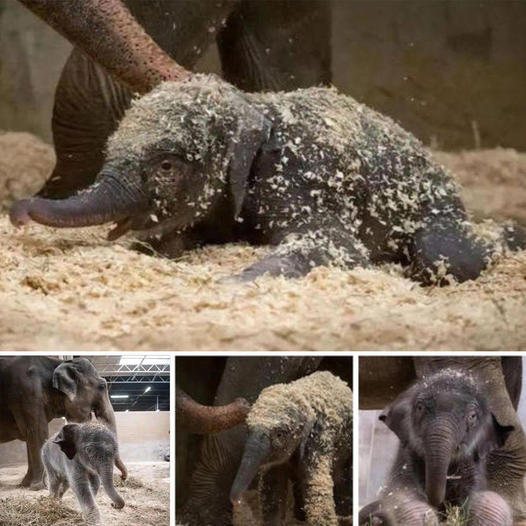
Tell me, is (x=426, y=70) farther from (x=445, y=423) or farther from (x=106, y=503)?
(x=106, y=503)

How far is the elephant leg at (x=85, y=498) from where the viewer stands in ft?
7.37

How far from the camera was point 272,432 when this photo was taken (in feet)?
7.50

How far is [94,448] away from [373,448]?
1.77ft

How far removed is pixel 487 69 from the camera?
96.8 inches

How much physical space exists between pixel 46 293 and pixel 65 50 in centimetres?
57

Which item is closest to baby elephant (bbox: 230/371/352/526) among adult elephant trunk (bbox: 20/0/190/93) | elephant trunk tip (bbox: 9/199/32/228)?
elephant trunk tip (bbox: 9/199/32/228)

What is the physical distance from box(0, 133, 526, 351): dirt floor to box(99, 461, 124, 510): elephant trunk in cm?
27

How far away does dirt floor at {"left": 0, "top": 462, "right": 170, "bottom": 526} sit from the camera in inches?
88.7

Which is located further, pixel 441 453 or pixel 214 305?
pixel 441 453

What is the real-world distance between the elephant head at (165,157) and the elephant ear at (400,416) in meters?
0.49

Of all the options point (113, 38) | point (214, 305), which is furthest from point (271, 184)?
point (113, 38)

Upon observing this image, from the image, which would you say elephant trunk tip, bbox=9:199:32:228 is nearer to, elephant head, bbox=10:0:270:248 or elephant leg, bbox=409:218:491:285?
elephant head, bbox=10:0:270:248

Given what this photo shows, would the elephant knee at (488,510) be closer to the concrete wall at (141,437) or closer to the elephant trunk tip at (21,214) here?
the concrete wall at (141,437)

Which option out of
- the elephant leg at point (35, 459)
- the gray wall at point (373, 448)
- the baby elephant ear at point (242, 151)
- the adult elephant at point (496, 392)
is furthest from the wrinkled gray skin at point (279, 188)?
the elephant leg at point (35, 459)
